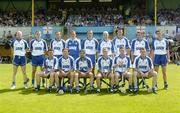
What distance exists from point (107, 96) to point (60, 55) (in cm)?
284

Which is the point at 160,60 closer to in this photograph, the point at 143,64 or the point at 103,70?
the point at 143,64

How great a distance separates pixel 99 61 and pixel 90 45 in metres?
1.50

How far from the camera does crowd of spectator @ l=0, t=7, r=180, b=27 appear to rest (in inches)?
1388

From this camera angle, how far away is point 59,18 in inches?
1470

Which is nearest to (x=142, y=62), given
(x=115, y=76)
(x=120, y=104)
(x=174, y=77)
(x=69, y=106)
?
(x=115, y=76)

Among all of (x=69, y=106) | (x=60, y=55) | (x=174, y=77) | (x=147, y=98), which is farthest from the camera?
(x=174, y=77)

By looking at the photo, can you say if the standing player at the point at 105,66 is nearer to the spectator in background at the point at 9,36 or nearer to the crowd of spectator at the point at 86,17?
the spectator in background at the point at 9,36

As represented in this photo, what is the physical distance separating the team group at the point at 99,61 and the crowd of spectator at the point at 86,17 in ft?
63.4

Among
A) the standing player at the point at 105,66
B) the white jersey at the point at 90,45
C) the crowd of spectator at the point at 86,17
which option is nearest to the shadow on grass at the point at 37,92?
the standing player at the point at 105,66

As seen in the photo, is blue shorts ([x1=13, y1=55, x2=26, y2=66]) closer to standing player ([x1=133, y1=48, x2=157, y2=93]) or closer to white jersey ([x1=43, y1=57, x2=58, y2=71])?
white jersey ([x1=43, y1=57, x2=58, y2=71])

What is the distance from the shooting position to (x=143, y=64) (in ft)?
45.2

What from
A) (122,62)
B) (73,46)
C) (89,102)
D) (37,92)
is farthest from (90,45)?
(89,102)

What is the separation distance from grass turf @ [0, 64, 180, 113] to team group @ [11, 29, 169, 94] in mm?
475

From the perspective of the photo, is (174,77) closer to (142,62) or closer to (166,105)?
(142,62)
